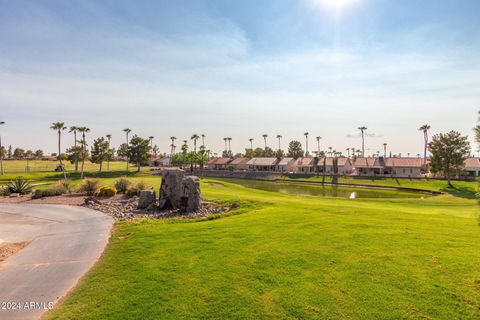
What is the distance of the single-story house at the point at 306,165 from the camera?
8820cm

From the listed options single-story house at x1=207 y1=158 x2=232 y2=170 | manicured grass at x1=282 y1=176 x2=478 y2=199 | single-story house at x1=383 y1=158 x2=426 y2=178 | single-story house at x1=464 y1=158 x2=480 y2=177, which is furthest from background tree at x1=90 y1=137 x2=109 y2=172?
single-story house at x1=464 y1=158 x2=480 y2=177

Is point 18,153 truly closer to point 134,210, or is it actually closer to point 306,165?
point 306,165

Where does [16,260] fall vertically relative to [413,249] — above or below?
below

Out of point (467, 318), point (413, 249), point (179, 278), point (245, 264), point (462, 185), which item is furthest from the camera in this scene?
point (462, 185)

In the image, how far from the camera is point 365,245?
955 cm

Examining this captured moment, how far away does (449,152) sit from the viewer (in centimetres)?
5328

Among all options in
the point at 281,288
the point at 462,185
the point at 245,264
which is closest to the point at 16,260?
the point at 245,264

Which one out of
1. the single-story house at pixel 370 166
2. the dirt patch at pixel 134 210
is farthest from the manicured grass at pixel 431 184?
the dirt patch at pixel 134 210

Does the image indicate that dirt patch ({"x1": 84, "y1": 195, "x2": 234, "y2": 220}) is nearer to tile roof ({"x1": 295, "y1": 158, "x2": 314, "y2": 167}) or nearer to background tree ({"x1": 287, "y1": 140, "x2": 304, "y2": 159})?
tile roof ({"x1": 295, "y1": 158, "x2": 314, "y2": 167})

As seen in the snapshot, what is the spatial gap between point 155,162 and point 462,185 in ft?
340

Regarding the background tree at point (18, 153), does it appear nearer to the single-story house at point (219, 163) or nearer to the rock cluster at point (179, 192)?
the single-story house at point (219, 163)

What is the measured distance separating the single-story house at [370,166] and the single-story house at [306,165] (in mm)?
12636

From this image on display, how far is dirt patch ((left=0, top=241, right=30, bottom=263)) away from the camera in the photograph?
1074 cm

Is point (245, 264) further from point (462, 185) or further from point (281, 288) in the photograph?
point (462, 185)
